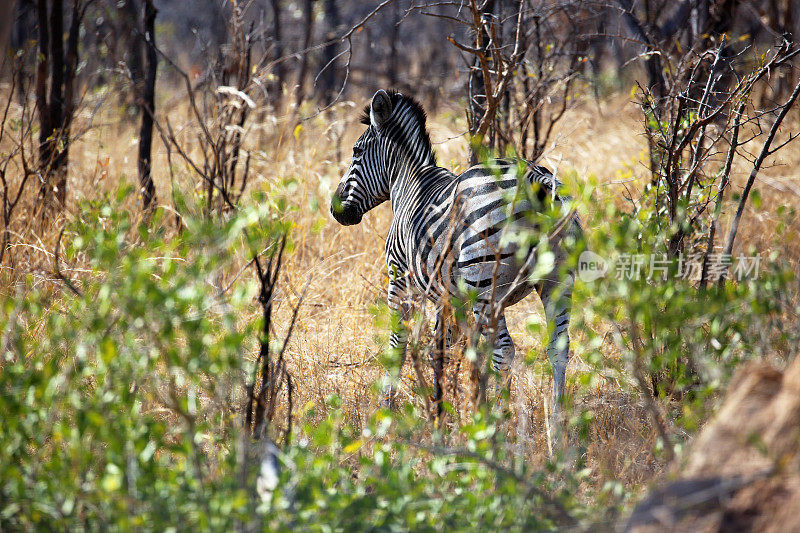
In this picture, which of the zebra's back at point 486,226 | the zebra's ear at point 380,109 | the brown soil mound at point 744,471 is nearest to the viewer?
the brown soil mound at point 744,471

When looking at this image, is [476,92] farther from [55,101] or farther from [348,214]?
[55,101]

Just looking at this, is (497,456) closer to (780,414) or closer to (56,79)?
(780,414)

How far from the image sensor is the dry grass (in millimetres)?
3441

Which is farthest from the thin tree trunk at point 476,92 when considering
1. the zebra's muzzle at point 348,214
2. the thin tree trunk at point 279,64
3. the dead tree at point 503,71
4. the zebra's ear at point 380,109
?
the thin tree trunk at point 279,64

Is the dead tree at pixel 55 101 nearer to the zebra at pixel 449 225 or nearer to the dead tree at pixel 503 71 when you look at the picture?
the zebra at pixel 449 225

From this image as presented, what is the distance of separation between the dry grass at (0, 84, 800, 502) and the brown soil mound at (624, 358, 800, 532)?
62 cm

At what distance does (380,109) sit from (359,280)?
1862 millimetres

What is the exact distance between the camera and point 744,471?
1.88 m

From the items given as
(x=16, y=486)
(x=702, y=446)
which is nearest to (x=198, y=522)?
(x=16, y=486)

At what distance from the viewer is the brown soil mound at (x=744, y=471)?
178cm

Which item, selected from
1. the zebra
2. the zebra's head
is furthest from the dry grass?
the zebra's head

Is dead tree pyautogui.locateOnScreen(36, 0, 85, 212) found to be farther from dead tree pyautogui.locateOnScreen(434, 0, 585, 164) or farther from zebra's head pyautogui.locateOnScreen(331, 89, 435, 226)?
dead tree pyautogui.locateOnScreen(434, 0, 585, 164)
